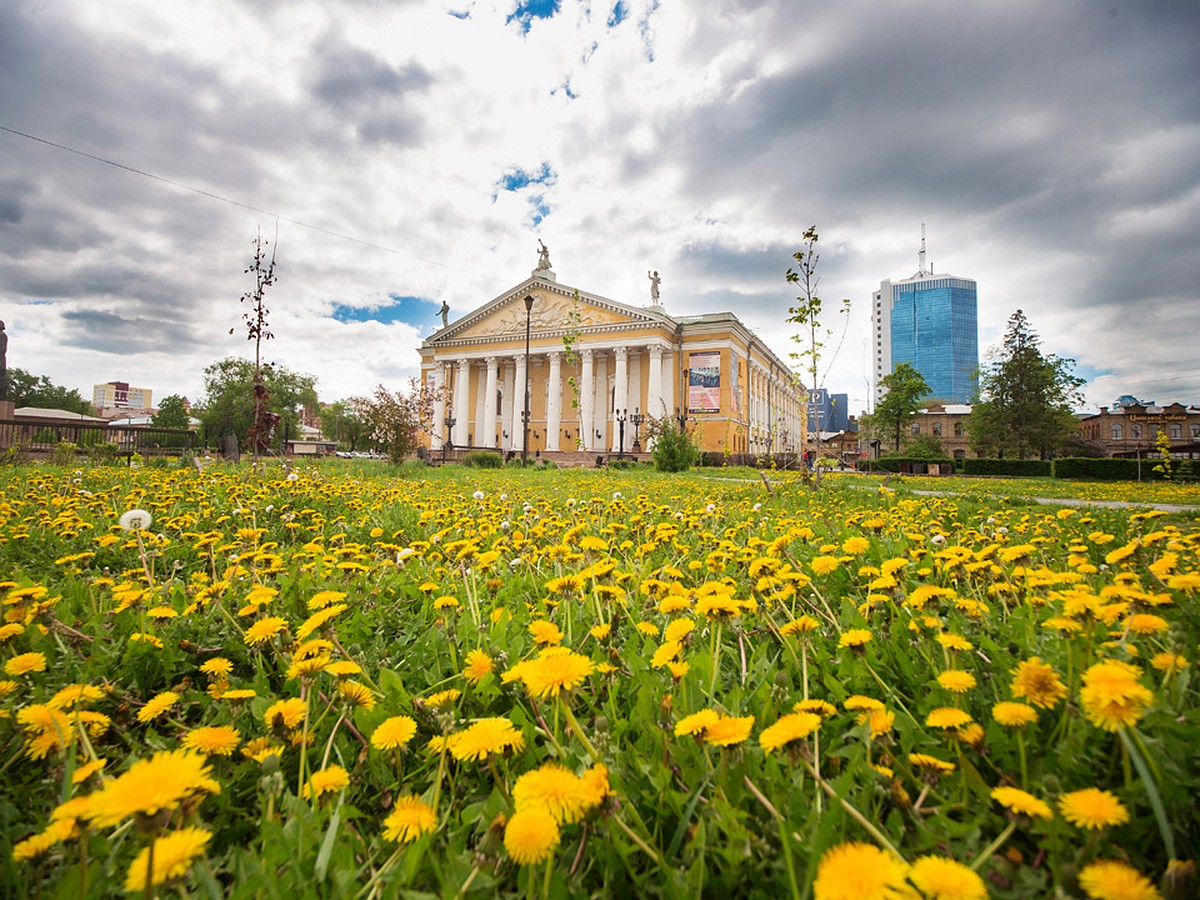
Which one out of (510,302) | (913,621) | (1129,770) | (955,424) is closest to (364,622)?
(913,621)

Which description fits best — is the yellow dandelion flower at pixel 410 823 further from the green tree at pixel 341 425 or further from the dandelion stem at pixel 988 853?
the green tree at pixel 341 425

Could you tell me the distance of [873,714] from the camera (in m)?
0.94

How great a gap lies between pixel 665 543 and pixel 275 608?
1778 mm

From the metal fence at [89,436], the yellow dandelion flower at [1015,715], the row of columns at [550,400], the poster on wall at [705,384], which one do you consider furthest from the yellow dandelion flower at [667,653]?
the poster on wall at [705,384]

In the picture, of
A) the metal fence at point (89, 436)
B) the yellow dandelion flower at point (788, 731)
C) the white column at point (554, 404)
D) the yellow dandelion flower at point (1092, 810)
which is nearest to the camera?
the yellow dandelion flower at point (1092, 810)

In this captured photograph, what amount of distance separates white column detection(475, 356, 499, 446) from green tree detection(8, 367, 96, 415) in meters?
44.3

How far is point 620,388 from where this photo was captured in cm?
4141

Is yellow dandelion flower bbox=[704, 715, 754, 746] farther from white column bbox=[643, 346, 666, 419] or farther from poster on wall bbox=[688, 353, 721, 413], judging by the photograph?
poster on wall bbox=[688, 353, 721, 413]

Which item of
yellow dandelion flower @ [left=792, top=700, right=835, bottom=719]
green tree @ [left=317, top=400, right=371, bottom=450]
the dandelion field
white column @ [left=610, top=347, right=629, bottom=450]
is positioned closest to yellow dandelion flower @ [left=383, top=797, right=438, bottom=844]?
the dandelion field

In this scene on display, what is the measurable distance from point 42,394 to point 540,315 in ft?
183

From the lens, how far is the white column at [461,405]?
150ft

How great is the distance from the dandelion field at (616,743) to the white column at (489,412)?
144 feet

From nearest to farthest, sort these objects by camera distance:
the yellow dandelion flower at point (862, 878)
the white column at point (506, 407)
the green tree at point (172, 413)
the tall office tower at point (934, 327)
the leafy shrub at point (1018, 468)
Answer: the yellow dandelion flower at point (862, 878) < the leafy shrub at point (1018, 468) < the white column at point (506, 407) < the green tree at point (172, 413) < the tall office tower at point (934, 327)

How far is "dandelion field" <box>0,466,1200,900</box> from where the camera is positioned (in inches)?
26.3
